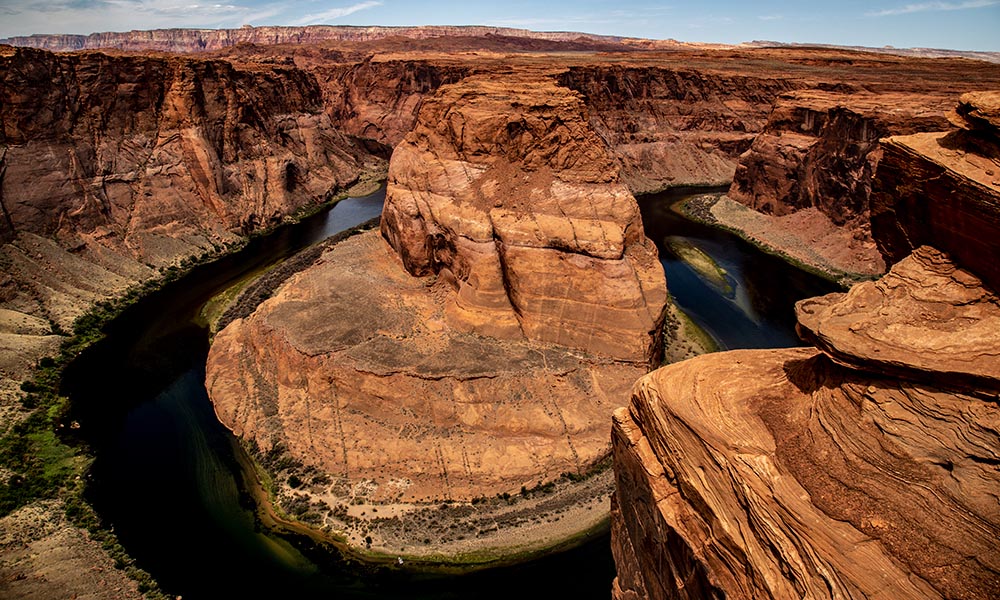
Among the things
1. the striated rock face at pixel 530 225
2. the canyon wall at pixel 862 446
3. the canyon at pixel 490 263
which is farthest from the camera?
the striated rock face at pixel 530 225

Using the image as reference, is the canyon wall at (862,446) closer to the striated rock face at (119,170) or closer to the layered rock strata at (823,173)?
the striated rock face at (119,170)

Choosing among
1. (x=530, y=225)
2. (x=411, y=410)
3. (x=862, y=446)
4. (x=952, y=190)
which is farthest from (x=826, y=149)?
(x=862, y=446)

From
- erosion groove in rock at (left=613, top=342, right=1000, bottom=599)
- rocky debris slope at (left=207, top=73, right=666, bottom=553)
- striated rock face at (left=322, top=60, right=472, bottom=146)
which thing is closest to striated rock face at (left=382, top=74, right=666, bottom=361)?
rocky debris slope at (left=207, top=73, right=666, bottom=553)

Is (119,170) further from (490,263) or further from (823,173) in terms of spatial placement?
(823,173)

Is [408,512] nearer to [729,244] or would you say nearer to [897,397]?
[897,397]

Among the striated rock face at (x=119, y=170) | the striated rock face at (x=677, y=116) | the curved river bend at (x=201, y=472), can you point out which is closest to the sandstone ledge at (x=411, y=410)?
the curved river bend at (x=201, y=472)

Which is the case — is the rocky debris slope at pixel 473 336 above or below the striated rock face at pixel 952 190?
below

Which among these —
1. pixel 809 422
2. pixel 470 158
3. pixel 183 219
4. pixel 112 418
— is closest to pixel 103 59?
pixel 183 219
